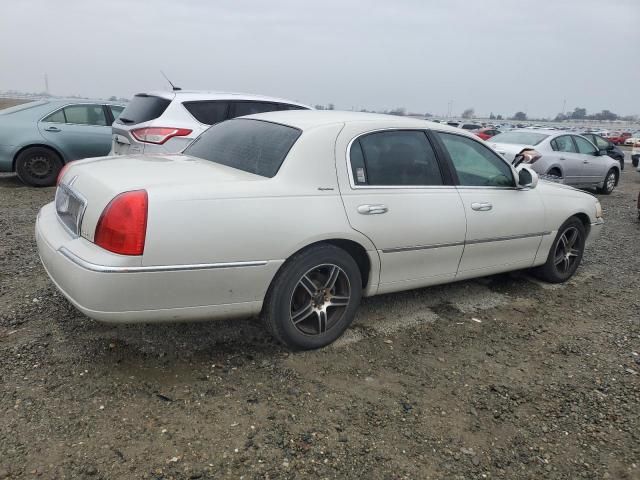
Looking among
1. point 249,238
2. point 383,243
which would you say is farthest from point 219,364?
point 383,243

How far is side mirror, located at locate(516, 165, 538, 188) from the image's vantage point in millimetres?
4316

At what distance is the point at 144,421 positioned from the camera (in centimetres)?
248

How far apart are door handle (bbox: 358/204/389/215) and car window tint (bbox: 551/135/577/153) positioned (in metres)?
8.64

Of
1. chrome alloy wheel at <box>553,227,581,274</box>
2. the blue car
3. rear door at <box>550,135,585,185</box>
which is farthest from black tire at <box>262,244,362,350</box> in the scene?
rear door at <box>550,135,585,185</box>

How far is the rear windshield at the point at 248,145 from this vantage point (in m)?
3.21

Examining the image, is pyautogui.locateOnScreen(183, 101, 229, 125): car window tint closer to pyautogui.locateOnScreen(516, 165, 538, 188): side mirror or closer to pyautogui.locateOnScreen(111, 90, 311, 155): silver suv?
pyautogui.locateOnScreen(111, 90, 311, 155): silver suv

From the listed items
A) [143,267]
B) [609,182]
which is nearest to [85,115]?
[143,267]

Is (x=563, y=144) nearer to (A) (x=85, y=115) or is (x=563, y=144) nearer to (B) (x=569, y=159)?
(B) (x=569, y=159)

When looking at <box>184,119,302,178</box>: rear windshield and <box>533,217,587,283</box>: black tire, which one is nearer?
<box>184,119,302,178</box>: rear windshield

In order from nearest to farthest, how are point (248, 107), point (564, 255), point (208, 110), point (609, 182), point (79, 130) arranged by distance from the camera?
point (564, 255), point (208, 110), point (248, 107), point (79, 130), point (609, 182)

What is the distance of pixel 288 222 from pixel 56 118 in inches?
275

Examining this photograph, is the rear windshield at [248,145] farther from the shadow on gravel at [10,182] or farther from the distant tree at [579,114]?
the distant tree at [579,114]

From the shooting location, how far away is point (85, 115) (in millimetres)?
8539

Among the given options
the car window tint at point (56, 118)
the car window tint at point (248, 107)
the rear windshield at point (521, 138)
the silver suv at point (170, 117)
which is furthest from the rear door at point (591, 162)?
the car window tint at point (56, 118)
